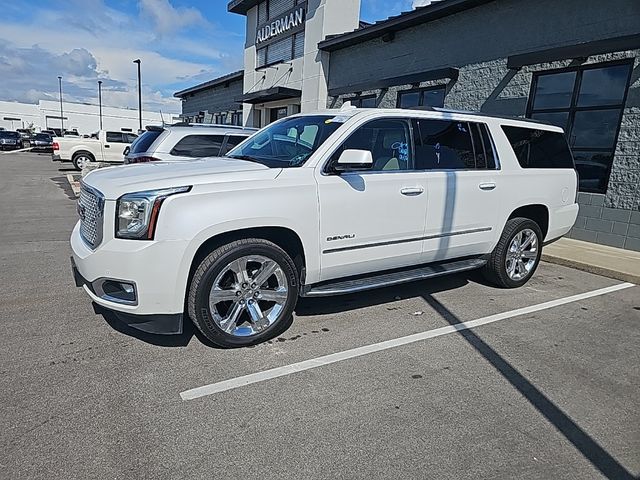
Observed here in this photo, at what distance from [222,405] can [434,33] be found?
10.8m

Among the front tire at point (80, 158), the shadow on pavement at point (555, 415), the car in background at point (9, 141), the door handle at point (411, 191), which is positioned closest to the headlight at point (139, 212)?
the door handle at point (411, 191)

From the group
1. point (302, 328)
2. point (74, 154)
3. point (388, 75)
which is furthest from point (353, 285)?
point (74, 154)

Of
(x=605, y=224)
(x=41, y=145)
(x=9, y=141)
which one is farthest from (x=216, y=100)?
(x=9, y=141)

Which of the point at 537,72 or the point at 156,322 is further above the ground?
the point at 537,72

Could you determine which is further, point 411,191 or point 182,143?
point 182,143

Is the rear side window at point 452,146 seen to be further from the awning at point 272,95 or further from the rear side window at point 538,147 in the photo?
the awning at point 272,95

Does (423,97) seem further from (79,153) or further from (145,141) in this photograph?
(79,153)

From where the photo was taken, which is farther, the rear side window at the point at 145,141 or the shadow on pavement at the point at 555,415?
the rear side window at the point at 145,141

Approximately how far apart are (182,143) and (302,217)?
206 inches

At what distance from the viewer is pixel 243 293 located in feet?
11.8

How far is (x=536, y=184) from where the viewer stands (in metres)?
5.40

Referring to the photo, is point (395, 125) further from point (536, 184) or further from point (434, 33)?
point (434, 33)

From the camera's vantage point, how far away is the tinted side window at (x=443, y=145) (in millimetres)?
4492

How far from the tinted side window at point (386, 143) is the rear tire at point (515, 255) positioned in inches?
69.6
